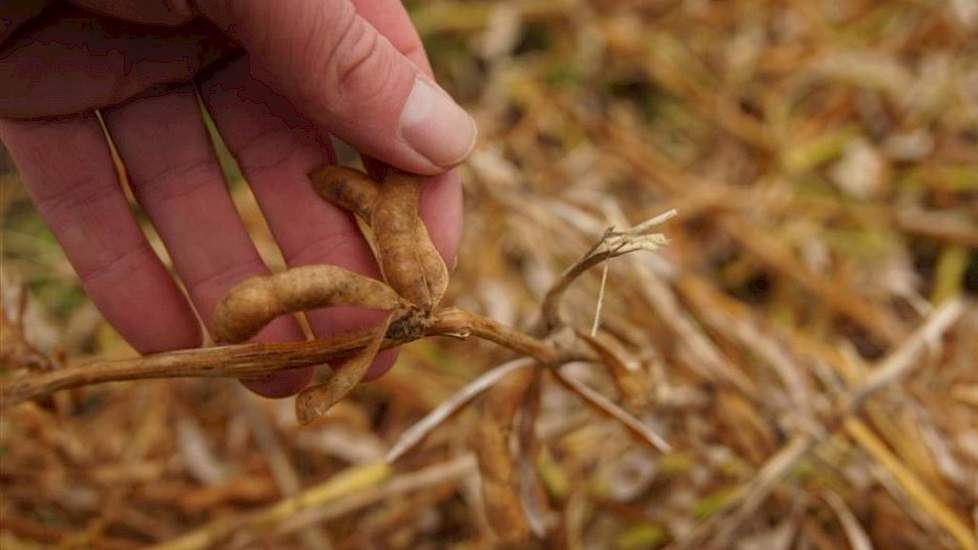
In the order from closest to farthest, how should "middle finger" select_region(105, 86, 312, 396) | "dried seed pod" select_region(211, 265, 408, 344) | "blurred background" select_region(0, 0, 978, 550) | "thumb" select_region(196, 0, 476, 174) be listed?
"dried seed pod" select_region(211, 265, 408, 344)
"thumb" select_region(196, 0, 476, 174)
"middle finger" select_region(105, 86, 312, 396)
"blurred background" select_region(0, 0, 978, 550)

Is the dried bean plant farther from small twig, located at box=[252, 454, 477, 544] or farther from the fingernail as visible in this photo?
small twig, located at box=[252, 454, 477, 544]

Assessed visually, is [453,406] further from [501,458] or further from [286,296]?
[286,296]

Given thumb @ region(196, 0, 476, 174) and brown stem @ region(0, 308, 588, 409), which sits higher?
thumb @ region(196, 0, 476, 174)

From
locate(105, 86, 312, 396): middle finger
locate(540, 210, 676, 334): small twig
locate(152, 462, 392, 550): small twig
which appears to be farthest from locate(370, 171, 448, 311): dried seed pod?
locate(152, 462, 392, 550): small twig

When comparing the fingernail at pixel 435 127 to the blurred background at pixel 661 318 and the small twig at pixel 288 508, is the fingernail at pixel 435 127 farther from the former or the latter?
the small twig at pixel 288 508

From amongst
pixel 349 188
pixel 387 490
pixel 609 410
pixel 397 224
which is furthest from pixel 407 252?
pixel 387 490

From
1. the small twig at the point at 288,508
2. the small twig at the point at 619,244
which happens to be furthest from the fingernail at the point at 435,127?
the small twig at the point at 288,508
